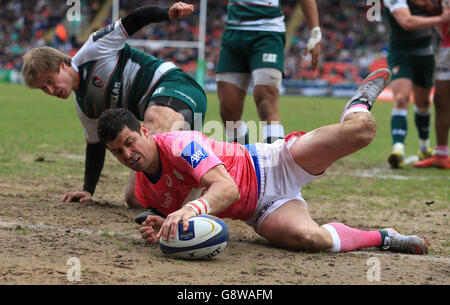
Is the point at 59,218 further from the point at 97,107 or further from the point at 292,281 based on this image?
the point at 292,281

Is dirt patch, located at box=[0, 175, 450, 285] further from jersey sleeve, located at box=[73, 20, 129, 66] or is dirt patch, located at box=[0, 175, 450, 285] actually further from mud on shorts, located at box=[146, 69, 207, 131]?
jersey sleeve, located at box=[73, 20, 129, 66]

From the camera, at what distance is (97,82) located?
509 cm

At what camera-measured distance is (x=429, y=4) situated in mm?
8164

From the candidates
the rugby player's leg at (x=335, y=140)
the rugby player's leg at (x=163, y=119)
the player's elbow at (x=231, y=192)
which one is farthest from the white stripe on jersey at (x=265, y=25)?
the player's elbow at (x=231, y=192)

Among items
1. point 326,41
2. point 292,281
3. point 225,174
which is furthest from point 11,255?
point 326,41

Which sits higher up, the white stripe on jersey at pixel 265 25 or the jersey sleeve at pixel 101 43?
the white stripe on jersey at pixel 265 25

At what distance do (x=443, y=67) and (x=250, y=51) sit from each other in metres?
3.43

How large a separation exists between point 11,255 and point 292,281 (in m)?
1.53

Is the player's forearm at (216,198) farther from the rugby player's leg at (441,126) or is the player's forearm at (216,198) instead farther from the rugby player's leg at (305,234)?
the rugby player's leg at (441,126)

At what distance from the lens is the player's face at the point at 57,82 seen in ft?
15.4

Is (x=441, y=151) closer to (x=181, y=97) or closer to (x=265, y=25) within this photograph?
(x=265, y=25)

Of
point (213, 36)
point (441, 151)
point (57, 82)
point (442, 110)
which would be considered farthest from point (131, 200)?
point (213, 36)

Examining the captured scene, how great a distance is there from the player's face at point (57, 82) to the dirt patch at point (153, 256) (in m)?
0.95

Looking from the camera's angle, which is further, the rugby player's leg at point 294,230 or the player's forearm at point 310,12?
the player's forearm at point 310,12
